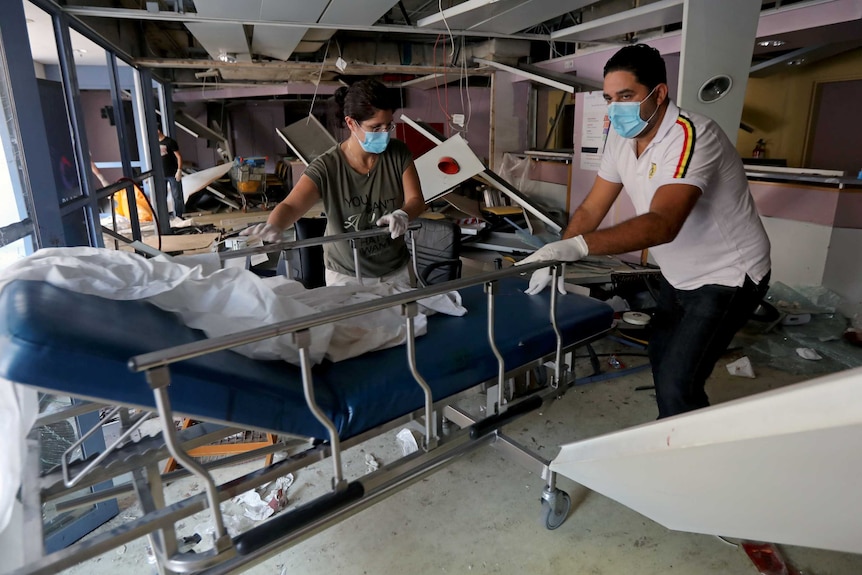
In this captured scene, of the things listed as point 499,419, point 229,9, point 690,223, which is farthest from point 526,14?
point 499,419

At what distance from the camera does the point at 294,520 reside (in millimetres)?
1201

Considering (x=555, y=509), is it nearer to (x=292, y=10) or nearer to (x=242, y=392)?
(x=242, y=392)

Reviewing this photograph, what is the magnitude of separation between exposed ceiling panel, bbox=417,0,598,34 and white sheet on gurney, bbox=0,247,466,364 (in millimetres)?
2774

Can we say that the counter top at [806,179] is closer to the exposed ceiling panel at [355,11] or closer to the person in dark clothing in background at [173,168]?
the exposed ceiling panel at [355,11]

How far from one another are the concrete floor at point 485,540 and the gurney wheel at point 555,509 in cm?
A: 4

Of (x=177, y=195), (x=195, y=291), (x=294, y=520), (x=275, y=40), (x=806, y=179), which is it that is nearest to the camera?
(x=294, y=520)

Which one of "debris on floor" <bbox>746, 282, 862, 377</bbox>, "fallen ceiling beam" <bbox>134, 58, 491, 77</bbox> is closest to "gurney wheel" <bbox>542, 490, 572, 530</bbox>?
"debris on floor" <bbox>746, 282, 862, 377</bbox>

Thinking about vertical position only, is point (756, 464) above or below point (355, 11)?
below

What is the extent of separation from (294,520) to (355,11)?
3412 mm

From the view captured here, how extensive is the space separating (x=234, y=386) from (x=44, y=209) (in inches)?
65.4

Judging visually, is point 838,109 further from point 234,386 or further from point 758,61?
A: point 234,386

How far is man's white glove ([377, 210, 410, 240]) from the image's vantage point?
2100mm

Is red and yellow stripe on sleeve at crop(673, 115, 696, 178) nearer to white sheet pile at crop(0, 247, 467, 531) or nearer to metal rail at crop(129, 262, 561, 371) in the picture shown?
metal rail at crop(129, 262, 561, 371)

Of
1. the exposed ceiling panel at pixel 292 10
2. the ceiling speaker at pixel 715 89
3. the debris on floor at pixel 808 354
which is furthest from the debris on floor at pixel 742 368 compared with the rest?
the exposed ceiling panel at pixel 292 10
